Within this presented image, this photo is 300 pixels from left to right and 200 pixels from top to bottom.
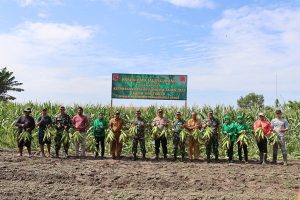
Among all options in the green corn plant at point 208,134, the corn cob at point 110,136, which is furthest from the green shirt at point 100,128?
the green corn plant at point 208,134

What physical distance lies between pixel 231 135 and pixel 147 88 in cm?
545

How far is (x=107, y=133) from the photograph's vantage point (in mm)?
13648

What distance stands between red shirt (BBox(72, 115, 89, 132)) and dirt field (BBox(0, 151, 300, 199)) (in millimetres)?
1593

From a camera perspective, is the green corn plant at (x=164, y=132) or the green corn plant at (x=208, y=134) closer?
the green corn plant at (x=208, y=134)

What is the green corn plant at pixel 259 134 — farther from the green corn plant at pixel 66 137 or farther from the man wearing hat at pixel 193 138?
the green corn plant at pixel 66 137

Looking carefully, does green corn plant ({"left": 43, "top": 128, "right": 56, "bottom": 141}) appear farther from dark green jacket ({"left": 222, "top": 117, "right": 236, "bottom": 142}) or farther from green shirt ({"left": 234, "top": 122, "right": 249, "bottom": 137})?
green shirt ({"left": 234, "top": 122, "right": 249, "bottom": 137})

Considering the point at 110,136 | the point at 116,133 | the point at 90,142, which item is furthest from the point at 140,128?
the point at 90,142

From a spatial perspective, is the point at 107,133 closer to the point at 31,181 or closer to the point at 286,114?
the point at 31,181

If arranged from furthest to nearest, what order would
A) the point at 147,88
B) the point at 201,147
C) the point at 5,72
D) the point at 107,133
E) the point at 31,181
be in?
1. the point at 5,72
2. the point at 147,88
3. the point at 201,147
4. the point at 107,133
5. the point at 31,181

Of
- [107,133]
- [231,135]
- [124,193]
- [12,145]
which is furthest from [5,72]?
[124,193]

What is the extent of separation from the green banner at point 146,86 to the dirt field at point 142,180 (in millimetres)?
5648

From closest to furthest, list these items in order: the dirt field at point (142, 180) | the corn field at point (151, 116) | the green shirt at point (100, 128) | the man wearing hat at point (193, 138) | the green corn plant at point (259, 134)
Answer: the dirt field at point (142, 180) → the green corn plant at point (259, 134) → the man wearing hat at point (193, 138) → the green shirt at point (100, 128) → the corn field at point (151, 116)

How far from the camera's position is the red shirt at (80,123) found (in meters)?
13.4

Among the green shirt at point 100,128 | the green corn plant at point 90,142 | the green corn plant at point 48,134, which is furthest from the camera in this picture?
the green corn plant at point 90,142
